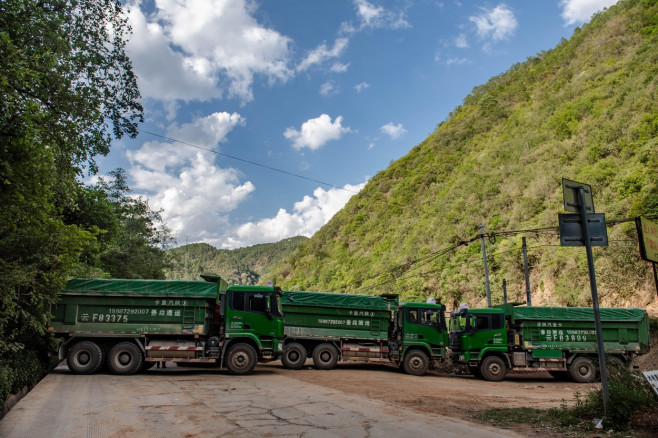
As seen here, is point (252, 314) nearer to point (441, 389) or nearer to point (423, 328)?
point (441, 389)

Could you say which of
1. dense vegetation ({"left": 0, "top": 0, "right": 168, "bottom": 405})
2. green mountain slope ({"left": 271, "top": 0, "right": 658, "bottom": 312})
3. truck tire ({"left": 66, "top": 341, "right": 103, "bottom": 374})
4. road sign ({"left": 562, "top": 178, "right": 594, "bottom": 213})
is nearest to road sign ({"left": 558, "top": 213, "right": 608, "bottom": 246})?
road sign ({"left": 562, "top": 178, "right": 594, "bottom": 213})

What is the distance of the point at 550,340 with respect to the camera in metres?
16.0

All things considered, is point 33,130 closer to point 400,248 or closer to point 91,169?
point 91,169

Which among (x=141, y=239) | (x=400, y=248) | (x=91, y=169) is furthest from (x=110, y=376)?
(x=400, y=248)

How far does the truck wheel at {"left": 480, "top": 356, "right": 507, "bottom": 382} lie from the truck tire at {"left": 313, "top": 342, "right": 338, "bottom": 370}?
541 cm

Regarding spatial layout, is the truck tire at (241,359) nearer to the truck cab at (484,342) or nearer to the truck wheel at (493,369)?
the truck cab at (484,342)

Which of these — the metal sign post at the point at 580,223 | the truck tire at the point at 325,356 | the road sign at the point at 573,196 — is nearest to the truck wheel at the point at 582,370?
the truck tire at the point at 325,356

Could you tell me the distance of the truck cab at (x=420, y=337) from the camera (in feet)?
54.0

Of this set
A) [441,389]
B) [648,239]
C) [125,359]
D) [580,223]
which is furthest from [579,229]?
[125,359]

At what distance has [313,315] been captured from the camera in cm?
1662

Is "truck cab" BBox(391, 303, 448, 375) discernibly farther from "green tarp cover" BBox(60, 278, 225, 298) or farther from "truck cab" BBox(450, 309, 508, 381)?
"green tarp cover" BBox(60, 278, 225, 298)

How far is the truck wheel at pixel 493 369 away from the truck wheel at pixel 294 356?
660cm

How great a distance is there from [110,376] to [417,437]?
10205mm

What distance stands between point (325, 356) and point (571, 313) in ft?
30.1
